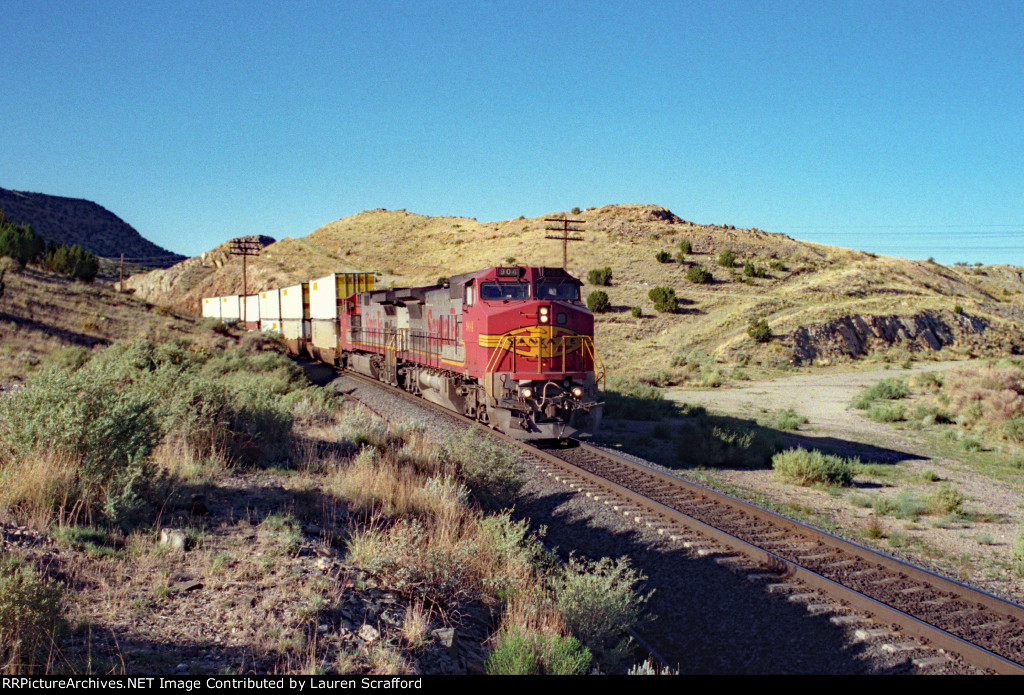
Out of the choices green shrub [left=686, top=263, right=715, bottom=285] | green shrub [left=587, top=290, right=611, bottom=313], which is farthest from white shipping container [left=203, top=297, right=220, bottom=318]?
green shrub [left=686, top=263, right=715, bottom=285]

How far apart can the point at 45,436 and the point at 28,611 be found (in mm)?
3409

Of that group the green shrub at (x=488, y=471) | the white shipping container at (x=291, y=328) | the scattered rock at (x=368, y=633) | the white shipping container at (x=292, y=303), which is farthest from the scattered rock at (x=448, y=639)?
the white shipping container at (x=291, y=328)

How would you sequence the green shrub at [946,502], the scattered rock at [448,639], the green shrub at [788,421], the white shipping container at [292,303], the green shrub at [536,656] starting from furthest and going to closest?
the white shipping container at [292,303]
the green shrub at [788,421]
the green shrub at [946,502]
the scattered rock at [448,639]
the green shrub at [536,656]

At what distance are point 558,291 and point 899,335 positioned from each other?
38.7 meters

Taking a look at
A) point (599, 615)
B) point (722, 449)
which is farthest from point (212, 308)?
point (599, 615)

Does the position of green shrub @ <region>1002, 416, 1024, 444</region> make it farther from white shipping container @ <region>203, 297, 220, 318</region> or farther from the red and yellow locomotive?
white shipping container @ <region>203, 297, 220, 318</region>

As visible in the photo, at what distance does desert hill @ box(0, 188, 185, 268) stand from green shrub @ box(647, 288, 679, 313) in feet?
322

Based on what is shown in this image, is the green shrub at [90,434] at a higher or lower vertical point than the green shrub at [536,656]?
higher

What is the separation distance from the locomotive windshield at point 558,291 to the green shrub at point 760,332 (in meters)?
28.5

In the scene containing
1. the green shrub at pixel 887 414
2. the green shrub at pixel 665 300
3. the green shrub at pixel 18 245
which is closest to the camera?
the green shrub at pixel 887 414

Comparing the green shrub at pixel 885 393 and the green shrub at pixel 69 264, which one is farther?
the green shrub at pixel 69 264

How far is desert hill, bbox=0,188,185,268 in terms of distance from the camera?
110 metres

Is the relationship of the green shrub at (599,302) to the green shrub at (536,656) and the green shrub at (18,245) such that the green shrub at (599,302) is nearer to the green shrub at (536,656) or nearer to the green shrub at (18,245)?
the green shrub at (18,245)

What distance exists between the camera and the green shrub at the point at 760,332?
4053 cm
